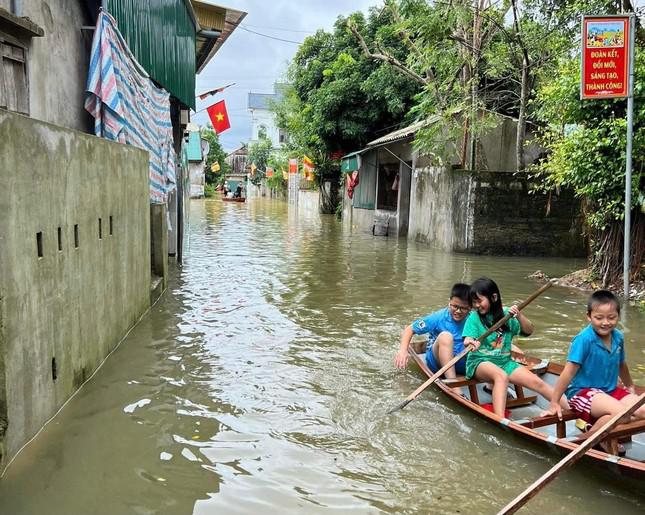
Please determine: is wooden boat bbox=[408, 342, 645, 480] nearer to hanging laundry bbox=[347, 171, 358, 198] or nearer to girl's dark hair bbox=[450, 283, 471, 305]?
girl's dark hair bbox=[450, 283, 471, 305]

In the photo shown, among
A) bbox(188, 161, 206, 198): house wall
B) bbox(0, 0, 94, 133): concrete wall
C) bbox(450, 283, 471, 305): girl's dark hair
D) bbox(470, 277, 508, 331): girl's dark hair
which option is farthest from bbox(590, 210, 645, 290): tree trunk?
bbox(188, 161, 206, 198): house wall

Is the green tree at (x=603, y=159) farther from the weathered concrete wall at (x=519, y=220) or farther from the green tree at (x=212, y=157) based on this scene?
the green tree at (x=212, y=157)

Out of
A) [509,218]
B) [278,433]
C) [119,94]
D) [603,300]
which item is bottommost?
[278,433]

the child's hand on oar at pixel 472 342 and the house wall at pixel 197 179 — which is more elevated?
the house wall at pixel 197 179

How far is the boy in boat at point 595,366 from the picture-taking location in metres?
4.09

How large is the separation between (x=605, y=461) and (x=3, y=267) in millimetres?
3777

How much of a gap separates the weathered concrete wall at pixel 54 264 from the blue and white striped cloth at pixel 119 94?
1.90ft

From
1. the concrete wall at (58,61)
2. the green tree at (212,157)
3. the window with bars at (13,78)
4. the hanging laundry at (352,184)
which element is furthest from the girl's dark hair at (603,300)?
the green tree at (212,157)

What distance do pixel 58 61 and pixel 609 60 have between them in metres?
7.02

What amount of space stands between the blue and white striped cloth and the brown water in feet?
7.82

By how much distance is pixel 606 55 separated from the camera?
838 cm

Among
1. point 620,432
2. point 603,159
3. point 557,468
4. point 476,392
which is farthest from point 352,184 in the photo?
point 557,468

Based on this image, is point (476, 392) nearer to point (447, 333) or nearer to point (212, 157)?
point (447, 333)

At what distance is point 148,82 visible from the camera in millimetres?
8828
